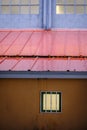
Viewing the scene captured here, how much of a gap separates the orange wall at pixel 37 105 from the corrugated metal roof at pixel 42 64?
65cm

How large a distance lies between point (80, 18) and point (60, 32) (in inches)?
43.5

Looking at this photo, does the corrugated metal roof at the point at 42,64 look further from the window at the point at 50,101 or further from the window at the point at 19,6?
the window at the point at 19,6

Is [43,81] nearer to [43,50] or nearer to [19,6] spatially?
[43,50]

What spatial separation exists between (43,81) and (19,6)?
4717mm

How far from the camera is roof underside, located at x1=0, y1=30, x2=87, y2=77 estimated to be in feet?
36.8

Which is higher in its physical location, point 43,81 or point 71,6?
point 71,6

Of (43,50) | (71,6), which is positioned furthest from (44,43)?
(71,6)

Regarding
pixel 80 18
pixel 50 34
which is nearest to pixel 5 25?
pixel 50 34

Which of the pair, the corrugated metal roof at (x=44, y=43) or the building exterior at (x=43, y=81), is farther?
the corrugated metal roof at (x=44, y=43)

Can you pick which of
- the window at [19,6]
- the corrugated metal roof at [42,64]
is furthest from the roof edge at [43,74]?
the window at [19,6]

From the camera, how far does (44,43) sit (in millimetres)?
13805

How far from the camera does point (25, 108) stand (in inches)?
467

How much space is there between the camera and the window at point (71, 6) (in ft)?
49.2

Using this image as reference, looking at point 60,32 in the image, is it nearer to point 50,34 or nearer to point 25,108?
point 50,34
